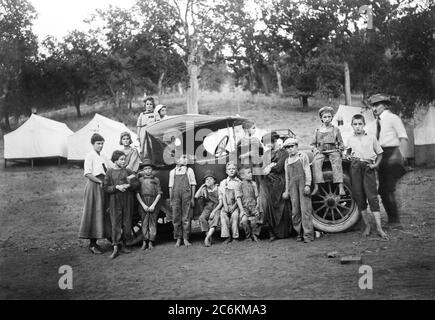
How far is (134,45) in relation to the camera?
17625 millimetres

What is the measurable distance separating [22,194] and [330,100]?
11.3 m

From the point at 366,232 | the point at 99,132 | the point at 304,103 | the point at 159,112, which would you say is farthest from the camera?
the point at 99,132

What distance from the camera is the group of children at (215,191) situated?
5.72 m

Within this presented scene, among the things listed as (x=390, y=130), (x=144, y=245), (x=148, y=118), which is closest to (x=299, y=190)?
(x=390, y=130)

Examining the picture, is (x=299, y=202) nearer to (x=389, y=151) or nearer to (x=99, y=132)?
(x=389, y=151)

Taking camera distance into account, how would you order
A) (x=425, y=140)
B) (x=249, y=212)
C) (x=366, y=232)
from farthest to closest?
(x=425, y=140) → (x=249, y=212) → (x=366, y=232)

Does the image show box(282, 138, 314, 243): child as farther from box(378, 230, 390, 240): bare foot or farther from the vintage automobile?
box(378, 230, 390, 240): bare foot

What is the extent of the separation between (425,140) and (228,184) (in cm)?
922

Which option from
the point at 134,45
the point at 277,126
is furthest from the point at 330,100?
the point at 134,45

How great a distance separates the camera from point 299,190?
19.0 ft

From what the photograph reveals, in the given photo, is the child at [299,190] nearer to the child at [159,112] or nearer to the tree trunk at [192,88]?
the child at [159,112]

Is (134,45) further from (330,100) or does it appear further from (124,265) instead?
(124,265)

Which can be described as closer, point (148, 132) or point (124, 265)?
point (124, 265)

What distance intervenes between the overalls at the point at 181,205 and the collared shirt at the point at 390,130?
2.87 m
